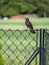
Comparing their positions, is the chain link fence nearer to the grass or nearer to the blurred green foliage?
the grass

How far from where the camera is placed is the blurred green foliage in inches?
1810

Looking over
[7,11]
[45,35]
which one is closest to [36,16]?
[7,11]

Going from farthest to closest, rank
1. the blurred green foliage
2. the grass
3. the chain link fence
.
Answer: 1. the blurred green foliage
2. the grass
3. the chain link fence

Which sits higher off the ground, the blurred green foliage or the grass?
the grass

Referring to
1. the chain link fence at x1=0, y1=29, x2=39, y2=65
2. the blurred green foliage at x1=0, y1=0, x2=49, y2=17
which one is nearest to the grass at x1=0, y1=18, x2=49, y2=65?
the chain link fence at x1=0, y1=29, x2=39, y2=65

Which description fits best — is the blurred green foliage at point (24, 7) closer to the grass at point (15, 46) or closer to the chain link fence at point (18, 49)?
the grass at point (15, 46)

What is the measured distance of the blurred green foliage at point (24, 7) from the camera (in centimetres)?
4597

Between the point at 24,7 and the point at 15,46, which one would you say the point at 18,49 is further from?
the point at 24,7

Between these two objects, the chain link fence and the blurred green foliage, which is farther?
the blurred green foliage

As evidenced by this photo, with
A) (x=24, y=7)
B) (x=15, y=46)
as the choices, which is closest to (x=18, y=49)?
(x=15, y=46)

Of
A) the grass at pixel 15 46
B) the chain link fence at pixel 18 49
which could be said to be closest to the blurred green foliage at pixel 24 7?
the grass at pixel 15 46

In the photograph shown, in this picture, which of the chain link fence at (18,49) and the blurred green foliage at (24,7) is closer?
the chain link fence at (18,49)

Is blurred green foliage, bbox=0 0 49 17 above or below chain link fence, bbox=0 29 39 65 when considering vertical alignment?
below

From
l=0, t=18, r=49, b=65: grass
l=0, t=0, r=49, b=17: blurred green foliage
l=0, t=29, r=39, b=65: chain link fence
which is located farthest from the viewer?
l=0, t=0, r=49, b=17: blurred green foliage
